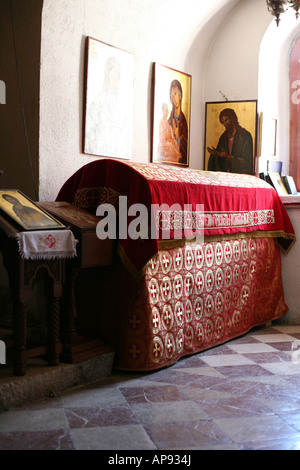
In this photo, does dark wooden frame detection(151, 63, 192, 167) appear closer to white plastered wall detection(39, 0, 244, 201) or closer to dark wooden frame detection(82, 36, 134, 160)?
white plastered wall detection(39, 0, 244, 201)

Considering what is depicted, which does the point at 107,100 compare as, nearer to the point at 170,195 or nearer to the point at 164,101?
the point at 164,101

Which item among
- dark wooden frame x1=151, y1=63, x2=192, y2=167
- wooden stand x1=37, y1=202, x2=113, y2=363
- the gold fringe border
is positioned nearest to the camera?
wooden stand x1=37, y1=202, x2=113, y2=363

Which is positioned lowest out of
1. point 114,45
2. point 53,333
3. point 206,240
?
point 53,333

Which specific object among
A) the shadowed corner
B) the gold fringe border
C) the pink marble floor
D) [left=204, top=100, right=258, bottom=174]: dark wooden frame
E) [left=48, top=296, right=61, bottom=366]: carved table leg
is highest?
[left=204, top=100, right=258, bottom=174]: dark wooden frame

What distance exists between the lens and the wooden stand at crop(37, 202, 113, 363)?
350cm

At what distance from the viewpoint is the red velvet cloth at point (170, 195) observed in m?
3.68

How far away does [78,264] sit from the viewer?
3.50 metres

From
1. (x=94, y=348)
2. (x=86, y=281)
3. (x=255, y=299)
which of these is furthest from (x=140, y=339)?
(x=255, y=299)

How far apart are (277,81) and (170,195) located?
150 inches

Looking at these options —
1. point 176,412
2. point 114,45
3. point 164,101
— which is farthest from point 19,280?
point 164,101

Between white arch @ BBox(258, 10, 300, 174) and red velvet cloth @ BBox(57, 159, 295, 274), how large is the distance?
164 centimetres

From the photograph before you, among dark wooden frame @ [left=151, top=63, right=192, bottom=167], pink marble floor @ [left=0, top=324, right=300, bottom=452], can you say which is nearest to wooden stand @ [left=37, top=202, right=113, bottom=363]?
pink marble floor @ [left=0, top=324, right=300, bottom=452]

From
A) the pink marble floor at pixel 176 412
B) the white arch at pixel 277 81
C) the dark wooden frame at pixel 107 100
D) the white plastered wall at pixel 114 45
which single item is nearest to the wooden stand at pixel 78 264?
the pink marble floor at pixel 176 412

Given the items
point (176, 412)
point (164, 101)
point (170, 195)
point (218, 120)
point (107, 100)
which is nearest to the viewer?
point (176, 412)
